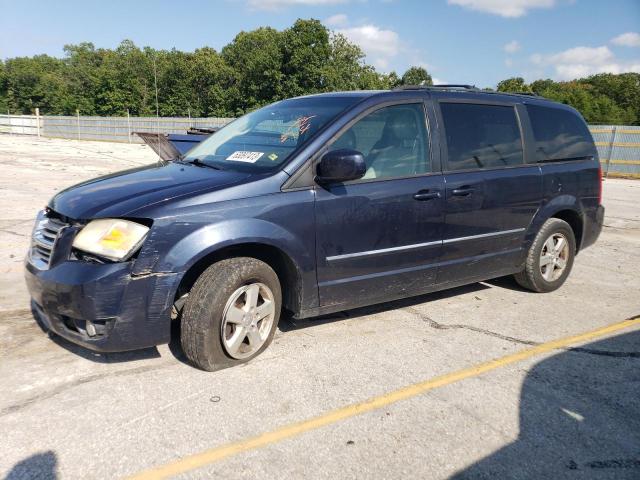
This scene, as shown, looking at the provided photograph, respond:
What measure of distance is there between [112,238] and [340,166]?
1484mm

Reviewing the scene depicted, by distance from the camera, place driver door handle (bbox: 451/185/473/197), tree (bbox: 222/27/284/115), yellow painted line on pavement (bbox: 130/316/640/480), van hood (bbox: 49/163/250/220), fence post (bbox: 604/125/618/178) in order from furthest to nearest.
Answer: tree (bbox: 222/27/284/115) → fence post (bbox: 604/125/618/178) → driver door handle (bbox: 451/185/473/197) → van hood (bbox: 49/163/250/220) → yellow painted line on pavement (bbox: 130/316/640/480)

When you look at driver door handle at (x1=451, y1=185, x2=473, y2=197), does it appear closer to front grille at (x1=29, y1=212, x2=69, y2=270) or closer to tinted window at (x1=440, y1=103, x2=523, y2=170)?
tinted window at (x1=440, y1=103, x2=523, y2=170)

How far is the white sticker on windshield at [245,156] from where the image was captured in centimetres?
387

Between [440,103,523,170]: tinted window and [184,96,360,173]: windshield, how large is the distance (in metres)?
0.92

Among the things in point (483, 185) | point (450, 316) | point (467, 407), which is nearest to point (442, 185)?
point (483, 185)

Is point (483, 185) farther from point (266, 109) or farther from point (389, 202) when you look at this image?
point (266, 109)

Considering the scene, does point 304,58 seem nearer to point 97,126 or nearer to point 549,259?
point 97,126

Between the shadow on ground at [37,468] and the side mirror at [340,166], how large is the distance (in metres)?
2.22

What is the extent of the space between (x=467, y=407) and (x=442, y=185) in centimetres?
180

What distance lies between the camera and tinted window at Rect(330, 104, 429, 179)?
3959mm

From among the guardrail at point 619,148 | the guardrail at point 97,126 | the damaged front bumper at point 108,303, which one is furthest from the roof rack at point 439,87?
the guardrail at point 97,126

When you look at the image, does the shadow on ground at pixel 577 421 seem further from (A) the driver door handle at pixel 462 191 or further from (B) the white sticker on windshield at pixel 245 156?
(B) the white sticker on windshield at pixel 245 156

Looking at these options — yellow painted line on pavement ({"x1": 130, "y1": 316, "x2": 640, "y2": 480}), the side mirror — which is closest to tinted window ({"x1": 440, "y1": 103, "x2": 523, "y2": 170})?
the side mirror

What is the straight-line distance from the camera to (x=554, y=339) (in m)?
4.27
